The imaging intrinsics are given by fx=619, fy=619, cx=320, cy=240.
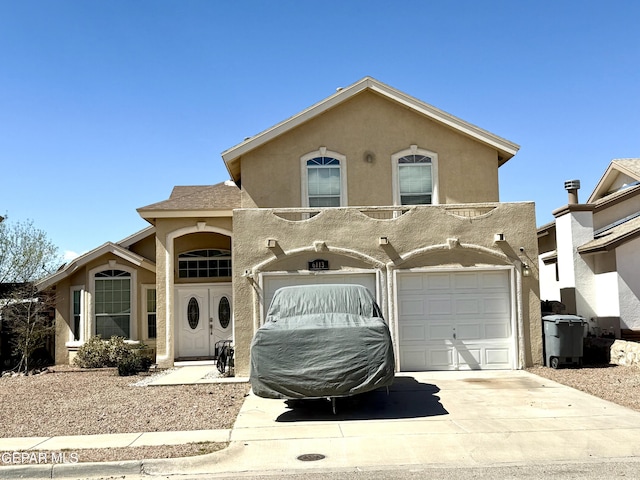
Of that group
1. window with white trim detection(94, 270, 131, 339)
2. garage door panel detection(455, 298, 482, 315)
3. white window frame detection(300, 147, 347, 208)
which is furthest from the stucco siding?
window with white trim detection(94, 270, 131, 339)

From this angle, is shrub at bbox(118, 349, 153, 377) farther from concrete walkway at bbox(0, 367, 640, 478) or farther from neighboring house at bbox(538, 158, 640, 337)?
neighboring house at bbox(538, 158, 640, 337)

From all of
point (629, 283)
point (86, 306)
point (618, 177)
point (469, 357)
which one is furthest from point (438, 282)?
point (618, 177)

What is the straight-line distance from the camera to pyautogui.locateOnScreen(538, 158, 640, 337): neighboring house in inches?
619

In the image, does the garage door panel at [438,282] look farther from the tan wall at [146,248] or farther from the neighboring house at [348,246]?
the tan wall at [146,248]

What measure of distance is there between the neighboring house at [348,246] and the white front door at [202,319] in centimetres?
3

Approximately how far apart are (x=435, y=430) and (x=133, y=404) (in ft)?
18.3

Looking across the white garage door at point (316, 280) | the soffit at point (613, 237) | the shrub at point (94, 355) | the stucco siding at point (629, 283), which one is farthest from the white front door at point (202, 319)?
the stucco siding at point (629, 283)

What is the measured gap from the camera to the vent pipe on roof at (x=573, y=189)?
18.0 metres

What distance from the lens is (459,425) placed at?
29.4ft

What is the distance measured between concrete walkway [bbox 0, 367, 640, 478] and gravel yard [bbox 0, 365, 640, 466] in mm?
378

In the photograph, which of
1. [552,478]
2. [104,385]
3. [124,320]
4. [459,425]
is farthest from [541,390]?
[124,320]

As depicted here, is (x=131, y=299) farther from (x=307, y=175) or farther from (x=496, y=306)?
(x=496, y=306)

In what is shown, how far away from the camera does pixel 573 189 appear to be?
18.0 metres

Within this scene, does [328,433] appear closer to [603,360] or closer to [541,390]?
[541,390]
